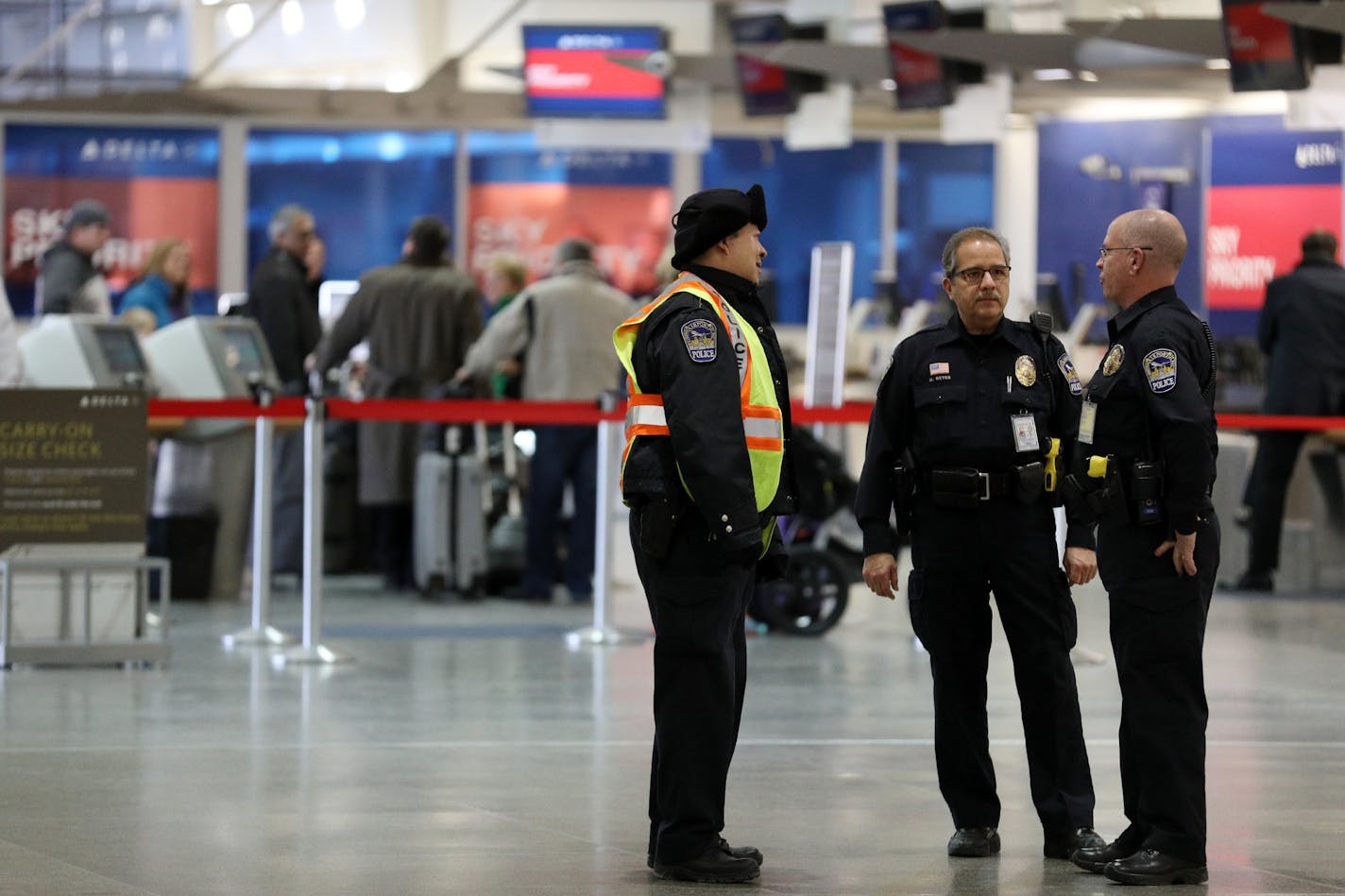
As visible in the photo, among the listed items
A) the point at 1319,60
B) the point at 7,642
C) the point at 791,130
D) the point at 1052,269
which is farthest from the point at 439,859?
the point at 1052,269

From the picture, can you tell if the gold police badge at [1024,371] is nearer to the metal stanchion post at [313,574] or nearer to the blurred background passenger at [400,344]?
the metal stanchion post at [313,574]

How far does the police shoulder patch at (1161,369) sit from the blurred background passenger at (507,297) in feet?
22.1

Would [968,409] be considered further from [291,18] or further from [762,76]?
[291,18]

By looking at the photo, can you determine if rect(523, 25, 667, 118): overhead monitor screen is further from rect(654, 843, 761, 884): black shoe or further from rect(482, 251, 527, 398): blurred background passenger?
rect(654, 843, 761, 884): black shoe

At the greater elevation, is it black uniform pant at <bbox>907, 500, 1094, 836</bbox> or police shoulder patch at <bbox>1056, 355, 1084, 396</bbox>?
police shoulder patch at <bbox>1056, 355, 1084, 396</bbox>

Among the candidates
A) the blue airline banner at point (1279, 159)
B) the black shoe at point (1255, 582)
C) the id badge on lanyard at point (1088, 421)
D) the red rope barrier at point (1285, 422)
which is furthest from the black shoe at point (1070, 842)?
the blue airline banner at point (1279, 159)

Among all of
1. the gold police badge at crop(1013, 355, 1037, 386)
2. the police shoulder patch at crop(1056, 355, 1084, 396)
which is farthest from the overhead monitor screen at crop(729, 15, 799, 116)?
the gold police badge at crop(1013, 355, 1037, 386)

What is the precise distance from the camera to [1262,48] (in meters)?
13.0

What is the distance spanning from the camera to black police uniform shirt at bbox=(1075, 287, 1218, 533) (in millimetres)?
4684

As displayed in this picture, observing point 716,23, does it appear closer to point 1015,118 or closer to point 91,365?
point 1015,118

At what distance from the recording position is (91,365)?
10.4 meters

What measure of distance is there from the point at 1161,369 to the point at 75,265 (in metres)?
7.89

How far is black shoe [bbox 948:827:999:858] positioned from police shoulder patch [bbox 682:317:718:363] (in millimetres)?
1313

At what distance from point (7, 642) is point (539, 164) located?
12408mm
